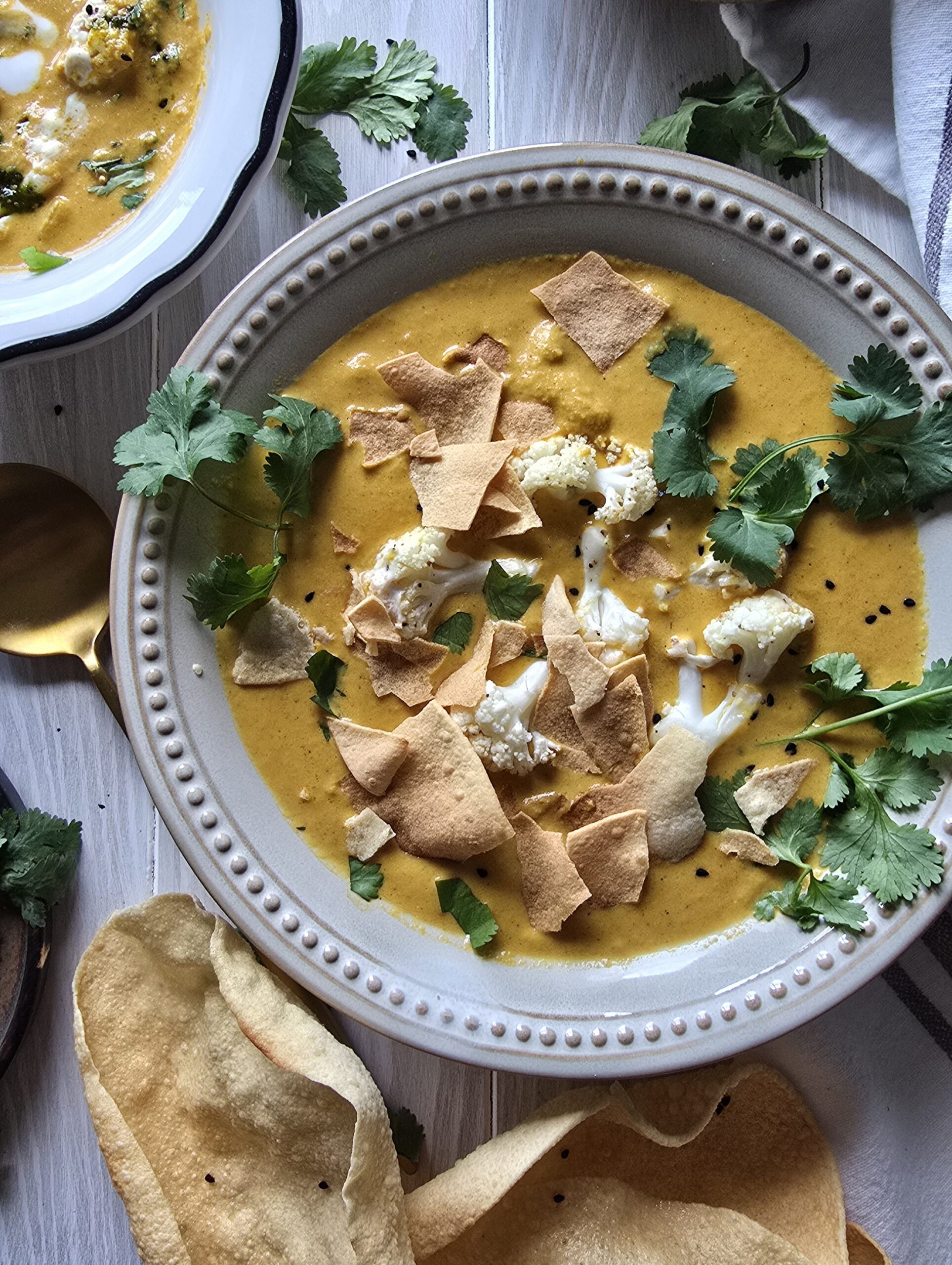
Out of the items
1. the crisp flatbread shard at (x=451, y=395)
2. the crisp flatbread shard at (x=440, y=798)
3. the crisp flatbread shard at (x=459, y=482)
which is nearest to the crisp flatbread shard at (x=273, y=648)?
the crisp flatbread shard at (x=440, y=798)

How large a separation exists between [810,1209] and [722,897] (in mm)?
755

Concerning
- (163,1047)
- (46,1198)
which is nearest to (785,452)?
(163,1047)

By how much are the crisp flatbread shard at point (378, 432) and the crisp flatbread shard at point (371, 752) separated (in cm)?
61

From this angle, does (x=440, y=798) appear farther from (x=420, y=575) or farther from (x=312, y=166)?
(x=312, y=166)

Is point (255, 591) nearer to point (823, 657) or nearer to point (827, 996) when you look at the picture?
point (823, 657)

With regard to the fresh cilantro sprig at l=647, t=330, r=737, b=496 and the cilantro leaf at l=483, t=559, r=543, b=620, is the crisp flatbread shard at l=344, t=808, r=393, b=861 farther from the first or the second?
the fresh cilantro sprig at l=647, t=330, r=737, b=496

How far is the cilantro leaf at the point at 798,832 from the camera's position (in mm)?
2510

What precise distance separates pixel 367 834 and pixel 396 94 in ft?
5.89

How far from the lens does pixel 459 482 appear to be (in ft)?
8.13

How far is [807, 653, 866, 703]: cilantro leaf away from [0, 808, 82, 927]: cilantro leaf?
1833mm

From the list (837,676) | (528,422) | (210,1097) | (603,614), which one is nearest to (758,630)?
(837,676)

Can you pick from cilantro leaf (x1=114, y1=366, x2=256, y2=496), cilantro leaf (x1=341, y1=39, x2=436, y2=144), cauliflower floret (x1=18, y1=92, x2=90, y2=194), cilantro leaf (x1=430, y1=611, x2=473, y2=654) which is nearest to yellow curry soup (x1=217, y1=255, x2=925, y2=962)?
cilantro leaf (x1=430, y1=611, x2=473, y2=654)

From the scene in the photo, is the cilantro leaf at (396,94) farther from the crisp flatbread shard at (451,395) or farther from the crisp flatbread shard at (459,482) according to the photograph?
the crisp flatbread shard at (459,482)

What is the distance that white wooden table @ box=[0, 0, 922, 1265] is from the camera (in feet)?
9.00
